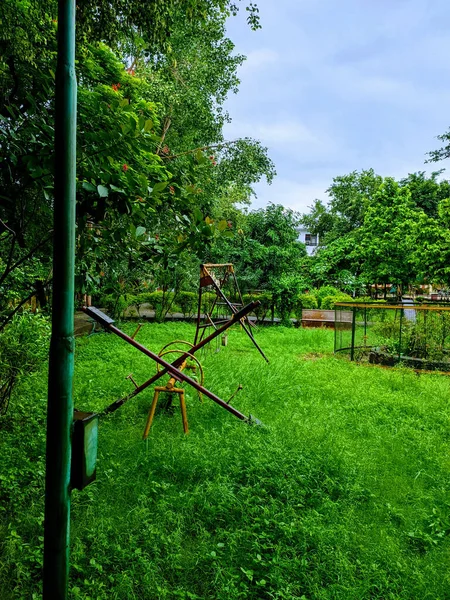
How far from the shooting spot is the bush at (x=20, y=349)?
339 centimetres

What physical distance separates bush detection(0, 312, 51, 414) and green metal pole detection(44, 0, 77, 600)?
2691 millimetres

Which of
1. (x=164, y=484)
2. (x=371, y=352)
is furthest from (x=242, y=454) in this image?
(x=371, y=352)

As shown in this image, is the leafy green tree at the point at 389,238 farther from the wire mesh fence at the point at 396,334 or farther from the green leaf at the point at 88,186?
the green leaf at the point at 88,186

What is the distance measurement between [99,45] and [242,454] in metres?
3.96

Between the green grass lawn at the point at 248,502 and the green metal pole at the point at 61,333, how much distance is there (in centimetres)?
110

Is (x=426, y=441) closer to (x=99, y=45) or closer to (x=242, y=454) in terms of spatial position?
(x=242, y=454)

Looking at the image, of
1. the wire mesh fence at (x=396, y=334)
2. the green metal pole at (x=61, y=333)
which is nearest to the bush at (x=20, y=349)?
the green metal pole at (x=61, y=333)

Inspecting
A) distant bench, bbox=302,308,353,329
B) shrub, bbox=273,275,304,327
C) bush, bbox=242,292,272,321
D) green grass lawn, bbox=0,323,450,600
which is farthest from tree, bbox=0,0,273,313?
distant bench, bbox=302,308,353,329

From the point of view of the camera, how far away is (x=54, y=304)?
1018mm

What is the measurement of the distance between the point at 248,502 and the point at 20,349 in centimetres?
230

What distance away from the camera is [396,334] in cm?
753

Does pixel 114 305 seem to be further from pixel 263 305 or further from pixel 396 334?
pixel 396 334

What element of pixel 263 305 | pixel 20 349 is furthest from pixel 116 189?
pixel 263 305

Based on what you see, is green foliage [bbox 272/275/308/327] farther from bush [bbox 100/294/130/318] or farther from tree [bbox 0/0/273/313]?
tree [bbox 0/0/273/313]
